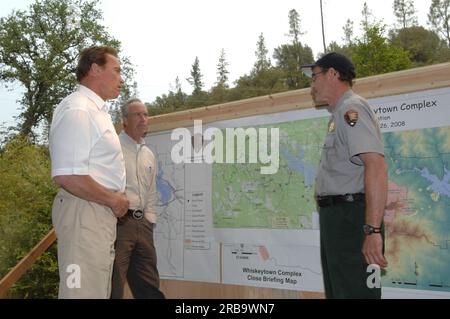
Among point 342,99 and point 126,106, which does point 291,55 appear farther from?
point 342,99

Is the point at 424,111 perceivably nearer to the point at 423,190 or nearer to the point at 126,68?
the point at 423,190

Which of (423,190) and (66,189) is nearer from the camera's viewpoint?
(66,189)

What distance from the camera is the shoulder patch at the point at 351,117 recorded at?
3.05 meters

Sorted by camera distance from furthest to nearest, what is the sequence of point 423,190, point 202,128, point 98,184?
point 202,128 → point 423,190 → point 98,184

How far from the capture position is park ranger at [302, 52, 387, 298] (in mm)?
2893

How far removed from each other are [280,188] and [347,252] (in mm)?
1506

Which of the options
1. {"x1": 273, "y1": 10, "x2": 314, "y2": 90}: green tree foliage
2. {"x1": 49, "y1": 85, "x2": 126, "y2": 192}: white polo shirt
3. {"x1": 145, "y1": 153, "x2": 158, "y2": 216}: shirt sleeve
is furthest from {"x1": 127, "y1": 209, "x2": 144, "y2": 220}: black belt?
{"x1": 273, "y1": 10, "x2": 314, "y2": 90}: green tree foliage

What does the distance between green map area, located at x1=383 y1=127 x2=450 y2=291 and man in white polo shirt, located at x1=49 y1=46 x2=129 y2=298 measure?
1.92 m

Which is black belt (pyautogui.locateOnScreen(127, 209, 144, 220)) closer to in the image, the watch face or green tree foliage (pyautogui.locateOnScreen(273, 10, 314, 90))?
the watch face

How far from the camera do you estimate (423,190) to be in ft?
11.8

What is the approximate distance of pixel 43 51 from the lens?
3809cm
